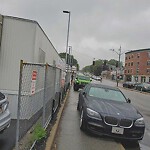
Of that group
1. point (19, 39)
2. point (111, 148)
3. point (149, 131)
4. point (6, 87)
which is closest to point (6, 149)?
point (111, 148)

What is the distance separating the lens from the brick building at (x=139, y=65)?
9319 centimetres

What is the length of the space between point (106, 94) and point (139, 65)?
9043cm

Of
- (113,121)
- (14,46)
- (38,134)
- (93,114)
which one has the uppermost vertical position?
(14,46)

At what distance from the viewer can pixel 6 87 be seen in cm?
909

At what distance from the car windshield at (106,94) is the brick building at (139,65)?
79211 millimetres

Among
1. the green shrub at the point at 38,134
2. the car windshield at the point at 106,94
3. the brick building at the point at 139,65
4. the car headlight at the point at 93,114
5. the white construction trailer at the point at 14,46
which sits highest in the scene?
the brick building at the point at 139,65

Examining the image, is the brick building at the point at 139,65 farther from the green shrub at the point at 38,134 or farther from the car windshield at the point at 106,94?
the green shrub at the point at 38,134

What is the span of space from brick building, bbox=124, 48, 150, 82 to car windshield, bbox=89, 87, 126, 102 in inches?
3119

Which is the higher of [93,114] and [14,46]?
[14,46]

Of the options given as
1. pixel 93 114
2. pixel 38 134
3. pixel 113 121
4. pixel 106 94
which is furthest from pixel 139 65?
pixel 38 134

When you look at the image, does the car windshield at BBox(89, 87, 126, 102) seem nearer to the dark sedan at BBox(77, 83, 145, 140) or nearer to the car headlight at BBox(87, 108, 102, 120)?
the dark sedan at BBox(77, 83, 145, 140)

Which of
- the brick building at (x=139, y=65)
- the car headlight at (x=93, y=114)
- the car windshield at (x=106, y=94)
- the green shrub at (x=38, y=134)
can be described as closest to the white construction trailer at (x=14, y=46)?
the car windshield at (x=106, y=94)

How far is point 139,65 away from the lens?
Answer: 97.8m

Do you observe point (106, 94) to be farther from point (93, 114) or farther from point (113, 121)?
point (113, 121)
